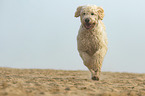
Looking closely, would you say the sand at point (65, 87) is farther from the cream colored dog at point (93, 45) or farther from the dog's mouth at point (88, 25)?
the dog's mouth at point (88, 25)

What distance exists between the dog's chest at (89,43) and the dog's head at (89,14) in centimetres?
45

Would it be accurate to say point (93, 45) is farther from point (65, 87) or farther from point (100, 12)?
point (65, 87)

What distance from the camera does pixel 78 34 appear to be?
833 centimetres

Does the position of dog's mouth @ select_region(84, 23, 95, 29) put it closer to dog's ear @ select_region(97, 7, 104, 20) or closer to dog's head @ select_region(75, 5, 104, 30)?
dog's head @ select_region(75, 5, 104, 30)

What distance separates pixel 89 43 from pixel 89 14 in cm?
105

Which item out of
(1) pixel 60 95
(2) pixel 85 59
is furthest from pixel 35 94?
(2) pixel 85 59

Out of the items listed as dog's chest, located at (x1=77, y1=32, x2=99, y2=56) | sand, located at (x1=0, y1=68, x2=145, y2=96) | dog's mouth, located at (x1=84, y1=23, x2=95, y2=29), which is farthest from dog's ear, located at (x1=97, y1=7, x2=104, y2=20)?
sand, located at (x1=0, y1=68, x2=145, y2=96)

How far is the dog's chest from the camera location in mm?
7910

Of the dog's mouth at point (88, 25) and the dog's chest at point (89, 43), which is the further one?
the dog's chest at point (89, 43)

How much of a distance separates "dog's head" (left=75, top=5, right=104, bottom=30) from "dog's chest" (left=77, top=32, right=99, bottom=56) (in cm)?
45

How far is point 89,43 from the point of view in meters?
7.91

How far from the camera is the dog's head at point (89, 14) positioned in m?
7.21

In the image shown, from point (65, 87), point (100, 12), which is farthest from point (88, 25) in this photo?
point (65, 87)

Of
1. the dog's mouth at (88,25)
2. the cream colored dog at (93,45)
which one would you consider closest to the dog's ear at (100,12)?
the cream colored dog at (93,45)
